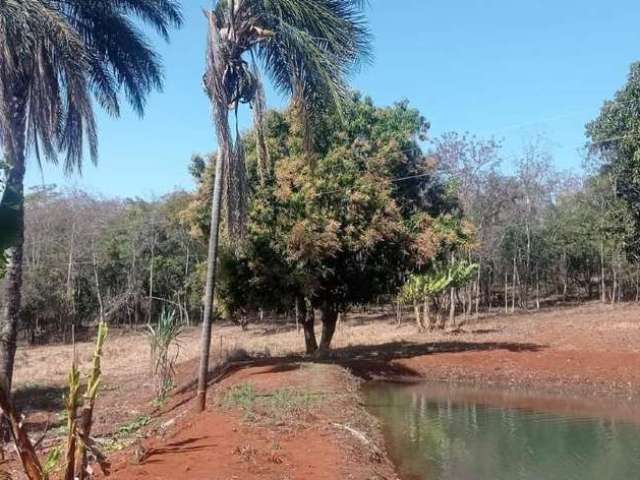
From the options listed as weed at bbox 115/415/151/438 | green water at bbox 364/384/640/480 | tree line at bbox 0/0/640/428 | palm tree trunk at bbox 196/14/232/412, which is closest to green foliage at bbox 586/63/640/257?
tree line at bbox 0/0/640/428

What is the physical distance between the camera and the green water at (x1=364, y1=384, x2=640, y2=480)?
→ 10.6 m

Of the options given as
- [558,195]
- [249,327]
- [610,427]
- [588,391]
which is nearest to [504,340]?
[588,391]

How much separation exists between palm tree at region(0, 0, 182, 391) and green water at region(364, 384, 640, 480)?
6846mm

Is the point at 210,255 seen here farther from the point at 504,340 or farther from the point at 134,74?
the point at 504,340

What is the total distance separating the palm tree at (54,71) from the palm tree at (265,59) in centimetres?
258

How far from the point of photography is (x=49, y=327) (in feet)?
130

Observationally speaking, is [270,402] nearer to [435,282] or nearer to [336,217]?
[336,217]

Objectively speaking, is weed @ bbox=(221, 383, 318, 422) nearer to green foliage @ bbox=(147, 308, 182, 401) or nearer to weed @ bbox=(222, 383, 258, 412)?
weed @ bbox=(222, 383, 258, 412)

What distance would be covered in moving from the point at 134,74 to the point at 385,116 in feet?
32.2

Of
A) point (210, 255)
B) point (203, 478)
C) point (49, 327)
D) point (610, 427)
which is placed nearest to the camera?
point (203, 478)

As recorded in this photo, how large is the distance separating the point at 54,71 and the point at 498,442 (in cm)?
1042

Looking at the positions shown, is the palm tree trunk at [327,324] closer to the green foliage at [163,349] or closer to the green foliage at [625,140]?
the green foliage at [163,349]

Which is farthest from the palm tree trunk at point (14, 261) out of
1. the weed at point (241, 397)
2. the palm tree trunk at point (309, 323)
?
the palm tree trunk at point (309, 323)

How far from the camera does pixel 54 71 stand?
1246cm
